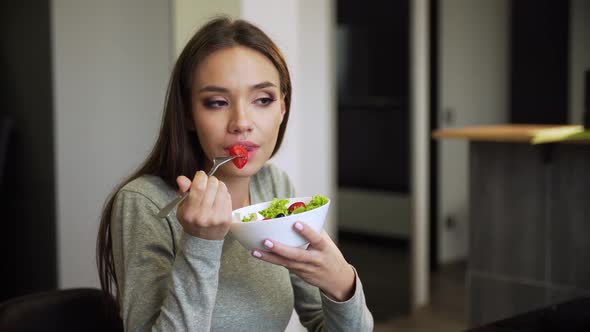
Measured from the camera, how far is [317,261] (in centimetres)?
103

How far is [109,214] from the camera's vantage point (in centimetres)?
123

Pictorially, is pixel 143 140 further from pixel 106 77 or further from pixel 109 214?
pixel 109 214

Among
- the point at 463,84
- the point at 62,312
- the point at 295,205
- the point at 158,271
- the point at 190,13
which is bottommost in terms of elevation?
the point at 62,312

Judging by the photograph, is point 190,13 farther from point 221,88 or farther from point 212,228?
point 212,228

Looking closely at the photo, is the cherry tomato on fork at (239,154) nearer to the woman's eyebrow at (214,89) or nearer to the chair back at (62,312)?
the woman's eyebrow at (214,89)

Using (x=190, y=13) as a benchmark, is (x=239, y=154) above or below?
below

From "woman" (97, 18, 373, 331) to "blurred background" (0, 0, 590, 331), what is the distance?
2.72 ft

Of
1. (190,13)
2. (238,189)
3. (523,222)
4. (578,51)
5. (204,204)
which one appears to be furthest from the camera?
(578,51)

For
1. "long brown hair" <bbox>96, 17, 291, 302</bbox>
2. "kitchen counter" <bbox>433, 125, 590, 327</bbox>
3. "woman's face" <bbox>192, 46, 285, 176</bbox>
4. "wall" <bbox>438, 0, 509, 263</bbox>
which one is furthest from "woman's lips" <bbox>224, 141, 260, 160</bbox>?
"wall" <bbox>438, 0, 509, 263</bbox>

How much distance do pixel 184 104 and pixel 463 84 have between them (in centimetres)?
387

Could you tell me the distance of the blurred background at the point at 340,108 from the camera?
7.24 ft

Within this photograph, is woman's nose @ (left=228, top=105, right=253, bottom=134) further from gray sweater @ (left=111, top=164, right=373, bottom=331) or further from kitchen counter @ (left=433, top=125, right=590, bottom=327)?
kitchen counter @ (left=433, top=125, right=590, bottom=327)

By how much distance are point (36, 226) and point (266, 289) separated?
1.61 metres

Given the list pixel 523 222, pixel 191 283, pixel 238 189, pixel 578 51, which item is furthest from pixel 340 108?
pixel 191 283
